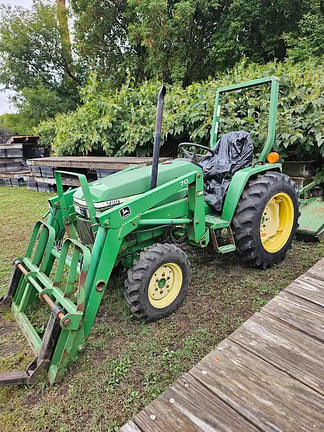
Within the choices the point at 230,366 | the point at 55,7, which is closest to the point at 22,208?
the point at 230,366

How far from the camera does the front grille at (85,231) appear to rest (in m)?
2.29

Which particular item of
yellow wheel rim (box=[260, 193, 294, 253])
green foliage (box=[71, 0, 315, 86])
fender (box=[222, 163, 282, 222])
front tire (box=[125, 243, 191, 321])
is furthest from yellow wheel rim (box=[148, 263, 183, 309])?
green foliage (box=[71, 0, 315, 86])

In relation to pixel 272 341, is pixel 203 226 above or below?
above

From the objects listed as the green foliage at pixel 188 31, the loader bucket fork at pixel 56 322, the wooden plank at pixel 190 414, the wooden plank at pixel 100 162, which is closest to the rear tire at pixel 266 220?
the loader bucket fork at pixel 56 322

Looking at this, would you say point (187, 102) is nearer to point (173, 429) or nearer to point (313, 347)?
point (313, 347)

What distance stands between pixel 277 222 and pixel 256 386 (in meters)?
2.20

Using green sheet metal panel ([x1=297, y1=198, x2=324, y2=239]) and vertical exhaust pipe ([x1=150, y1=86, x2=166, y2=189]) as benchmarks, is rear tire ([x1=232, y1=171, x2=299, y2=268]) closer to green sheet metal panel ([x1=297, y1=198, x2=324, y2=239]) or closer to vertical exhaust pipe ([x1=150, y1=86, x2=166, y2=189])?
green sheet metal panel ([x1=297, y1=198, x2=324, y2=239])

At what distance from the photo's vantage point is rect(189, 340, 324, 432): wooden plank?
98 centimetres

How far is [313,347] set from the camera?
50.3 inches

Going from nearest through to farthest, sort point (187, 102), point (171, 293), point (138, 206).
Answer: point (138, 206)
point (171, 293)
point (187, 102)

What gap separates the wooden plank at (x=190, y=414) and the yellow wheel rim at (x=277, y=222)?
204 centimetres

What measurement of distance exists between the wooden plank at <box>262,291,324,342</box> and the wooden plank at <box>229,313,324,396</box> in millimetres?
42

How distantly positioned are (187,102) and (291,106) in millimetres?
1822

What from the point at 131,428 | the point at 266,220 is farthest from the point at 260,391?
the point at 266,220
